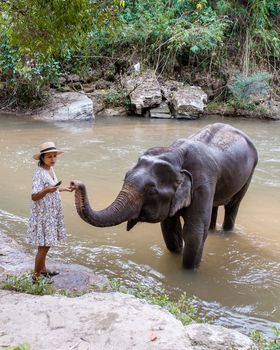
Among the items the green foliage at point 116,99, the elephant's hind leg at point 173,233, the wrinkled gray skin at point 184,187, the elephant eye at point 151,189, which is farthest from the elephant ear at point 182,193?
the green foliage at point 116,99

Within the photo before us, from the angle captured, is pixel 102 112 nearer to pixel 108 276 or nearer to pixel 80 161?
pixel 80 161

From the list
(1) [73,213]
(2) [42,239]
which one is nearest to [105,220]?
(2) [42,239]

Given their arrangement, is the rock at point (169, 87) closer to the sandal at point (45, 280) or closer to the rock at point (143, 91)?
the rock at point (143, 91)

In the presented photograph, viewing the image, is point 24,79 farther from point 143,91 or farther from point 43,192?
point 43,192

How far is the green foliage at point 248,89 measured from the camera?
1745 cm

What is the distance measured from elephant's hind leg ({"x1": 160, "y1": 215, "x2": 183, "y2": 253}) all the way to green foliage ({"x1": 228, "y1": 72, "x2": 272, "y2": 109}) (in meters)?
12.5

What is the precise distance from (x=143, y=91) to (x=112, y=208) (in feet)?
44.2

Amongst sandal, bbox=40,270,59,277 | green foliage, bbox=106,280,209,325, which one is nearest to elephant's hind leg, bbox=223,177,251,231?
green foliage, bbox=106,280,209,325

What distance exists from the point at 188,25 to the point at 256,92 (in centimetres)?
391

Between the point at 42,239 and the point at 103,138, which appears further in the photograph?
the point at 103,138

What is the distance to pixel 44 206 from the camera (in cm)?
444

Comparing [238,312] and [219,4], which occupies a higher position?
[219,4]

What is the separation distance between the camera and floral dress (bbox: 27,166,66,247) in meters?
4.39

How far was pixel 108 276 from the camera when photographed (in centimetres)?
517
